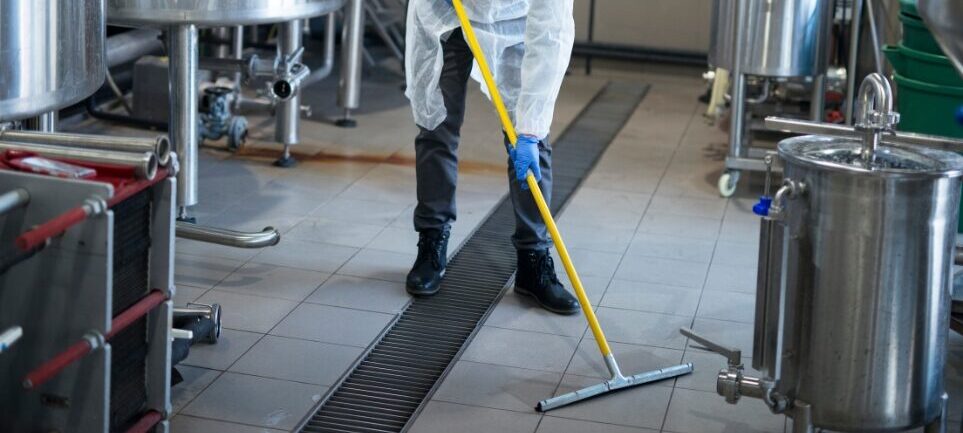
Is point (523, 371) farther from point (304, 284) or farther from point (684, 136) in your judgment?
point (684, 136)

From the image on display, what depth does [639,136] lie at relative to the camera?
15.5 feet

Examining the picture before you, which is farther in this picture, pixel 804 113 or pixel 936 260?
pixel 804 113

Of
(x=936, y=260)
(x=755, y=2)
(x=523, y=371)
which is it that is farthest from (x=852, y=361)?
(x=755, y=2)

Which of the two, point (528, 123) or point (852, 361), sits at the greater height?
point (528, 123)

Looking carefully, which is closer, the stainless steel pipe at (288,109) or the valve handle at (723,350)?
the valve handle at (723,350)

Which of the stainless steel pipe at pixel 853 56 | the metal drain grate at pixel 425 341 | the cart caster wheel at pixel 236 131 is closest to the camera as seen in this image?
the metal drain grate at pixel 425 341

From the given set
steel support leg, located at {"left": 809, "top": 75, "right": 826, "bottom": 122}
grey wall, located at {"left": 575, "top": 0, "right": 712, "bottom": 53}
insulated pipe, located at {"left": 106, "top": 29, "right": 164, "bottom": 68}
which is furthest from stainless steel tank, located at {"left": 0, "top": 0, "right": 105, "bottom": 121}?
grey wall, located at {"left": 575, "top": 0, "right": 712, "bottom": 53}

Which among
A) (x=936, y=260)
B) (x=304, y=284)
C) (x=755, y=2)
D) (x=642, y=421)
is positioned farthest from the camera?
(x=755, y=2)

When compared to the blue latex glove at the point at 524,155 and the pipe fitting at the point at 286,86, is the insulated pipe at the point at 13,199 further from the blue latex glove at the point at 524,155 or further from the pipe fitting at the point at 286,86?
the pipe fitting at the point at 286,86

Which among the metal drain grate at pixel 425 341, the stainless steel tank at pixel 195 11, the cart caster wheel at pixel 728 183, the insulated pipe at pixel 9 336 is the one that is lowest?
the metal drain grate at pixel 425 341

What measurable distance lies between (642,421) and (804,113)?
247 cm

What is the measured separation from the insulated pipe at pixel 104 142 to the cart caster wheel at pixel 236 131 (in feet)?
6.91

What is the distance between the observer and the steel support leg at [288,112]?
4.07 meters

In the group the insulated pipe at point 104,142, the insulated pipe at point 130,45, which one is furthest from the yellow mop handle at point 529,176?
the insulated pipe at point 130,45
